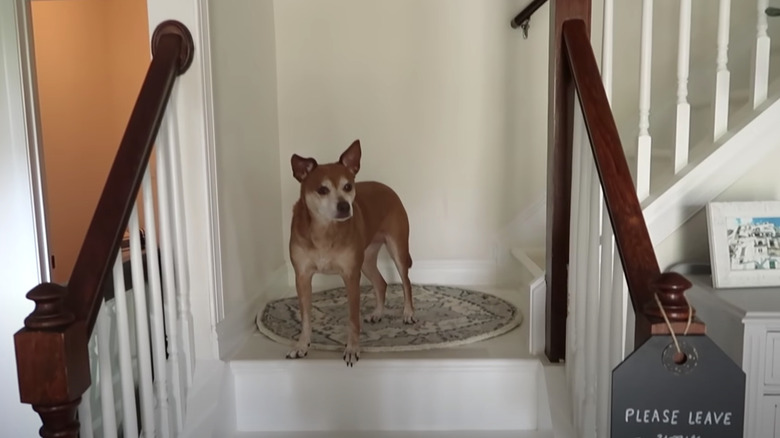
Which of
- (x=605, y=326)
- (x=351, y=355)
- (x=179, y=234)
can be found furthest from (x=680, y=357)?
(x=179, y=234)

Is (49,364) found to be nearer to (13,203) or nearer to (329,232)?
(329,232)

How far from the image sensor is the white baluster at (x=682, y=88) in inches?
68.8

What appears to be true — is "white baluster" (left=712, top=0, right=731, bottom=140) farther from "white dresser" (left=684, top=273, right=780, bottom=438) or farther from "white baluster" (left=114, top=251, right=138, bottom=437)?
"white baluster" (left=114, top=251, right=138, bottom=437)

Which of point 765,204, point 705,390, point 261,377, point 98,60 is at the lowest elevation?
point 261,377

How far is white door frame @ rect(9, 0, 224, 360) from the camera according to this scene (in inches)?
70.2

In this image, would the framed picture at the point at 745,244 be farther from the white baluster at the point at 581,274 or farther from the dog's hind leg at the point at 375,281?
the dog's hind leg at the point at 375,281

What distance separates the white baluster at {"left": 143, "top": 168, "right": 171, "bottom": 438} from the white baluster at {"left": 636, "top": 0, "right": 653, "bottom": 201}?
1.39 meters

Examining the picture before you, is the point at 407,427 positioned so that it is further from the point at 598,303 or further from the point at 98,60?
the point at 98,60

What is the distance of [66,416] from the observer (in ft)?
3.66

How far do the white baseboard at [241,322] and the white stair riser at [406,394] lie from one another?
0.31 ft

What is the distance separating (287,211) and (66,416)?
6.29ft

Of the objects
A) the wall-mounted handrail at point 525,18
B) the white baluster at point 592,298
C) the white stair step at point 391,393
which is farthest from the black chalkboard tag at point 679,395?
the wall-mounted handrail at point 525,18

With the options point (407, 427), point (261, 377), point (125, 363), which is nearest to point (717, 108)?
point (407, 427)

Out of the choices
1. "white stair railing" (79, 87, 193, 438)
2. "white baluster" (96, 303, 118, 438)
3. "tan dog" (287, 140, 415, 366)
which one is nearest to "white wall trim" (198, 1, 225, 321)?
"white stair railing" (79, 87, 193, 438)
